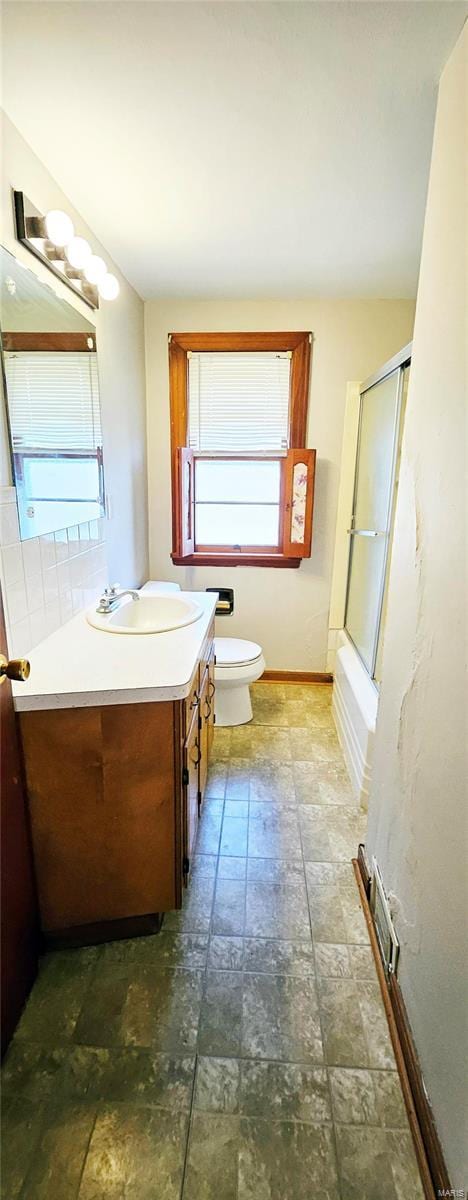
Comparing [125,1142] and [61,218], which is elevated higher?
[61,218]

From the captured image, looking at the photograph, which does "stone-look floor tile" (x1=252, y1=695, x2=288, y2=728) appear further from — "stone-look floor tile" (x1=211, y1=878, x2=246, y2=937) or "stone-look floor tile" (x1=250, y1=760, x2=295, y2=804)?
"stone-look floor tile" (x1=211, y1=878, x2=246, y2=937)

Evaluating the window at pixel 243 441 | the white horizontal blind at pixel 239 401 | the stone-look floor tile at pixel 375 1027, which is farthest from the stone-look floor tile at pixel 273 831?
the white horizontal blind at pixel 239 401

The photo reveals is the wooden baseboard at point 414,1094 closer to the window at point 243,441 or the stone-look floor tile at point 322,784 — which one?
the stone-look floor tile at point 322,784

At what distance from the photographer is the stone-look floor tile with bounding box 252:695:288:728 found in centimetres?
264

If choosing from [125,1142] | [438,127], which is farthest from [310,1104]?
[438,127]

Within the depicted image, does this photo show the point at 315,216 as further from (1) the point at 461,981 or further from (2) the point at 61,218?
(1) the point at 461,981

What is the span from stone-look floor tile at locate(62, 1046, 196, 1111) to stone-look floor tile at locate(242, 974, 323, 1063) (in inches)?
6.2

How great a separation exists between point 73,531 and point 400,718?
48.8 inches

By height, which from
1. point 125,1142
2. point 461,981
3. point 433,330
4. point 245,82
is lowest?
point 125,1142

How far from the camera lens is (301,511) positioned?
9.00 ft

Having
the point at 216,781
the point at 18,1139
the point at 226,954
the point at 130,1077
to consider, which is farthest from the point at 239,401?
the point at 18,1139

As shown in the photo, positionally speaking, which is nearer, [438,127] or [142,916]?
[438,127]

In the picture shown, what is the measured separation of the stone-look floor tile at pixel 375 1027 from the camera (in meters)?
1.13

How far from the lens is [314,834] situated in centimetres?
184
